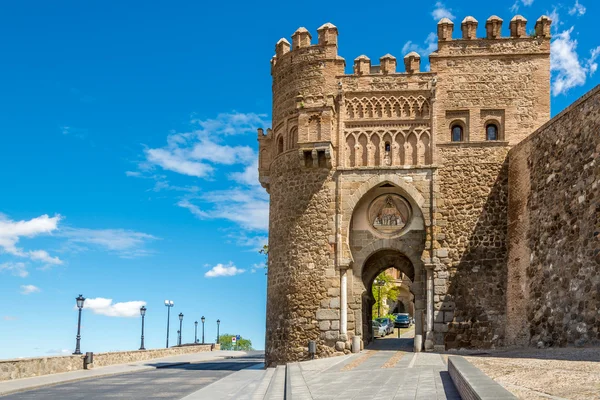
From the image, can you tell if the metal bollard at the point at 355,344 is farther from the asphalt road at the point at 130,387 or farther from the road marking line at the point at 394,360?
the asphalt road at the point at 130,387

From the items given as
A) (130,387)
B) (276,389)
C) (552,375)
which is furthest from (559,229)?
(130,387)

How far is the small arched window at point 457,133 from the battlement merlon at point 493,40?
221cm

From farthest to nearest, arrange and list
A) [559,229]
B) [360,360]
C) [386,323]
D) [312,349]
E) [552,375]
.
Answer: [386,323]
[312,349]
[360,360]
[559,229]
[552,375]

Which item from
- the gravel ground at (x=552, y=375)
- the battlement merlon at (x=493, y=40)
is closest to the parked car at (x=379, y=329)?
the battlement merlon at (x=493, y=40)

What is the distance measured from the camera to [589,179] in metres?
15.8

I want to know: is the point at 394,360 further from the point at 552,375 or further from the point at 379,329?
the point at 379,329

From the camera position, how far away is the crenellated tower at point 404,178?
2023cm

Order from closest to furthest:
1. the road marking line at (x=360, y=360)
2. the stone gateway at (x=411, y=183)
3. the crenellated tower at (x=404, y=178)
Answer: the road marking line at (x=360, y=360), the stone gateway at (x=411, y=183), the crenellated tower at (x=404, y=178)

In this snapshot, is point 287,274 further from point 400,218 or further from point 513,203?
point 513,203

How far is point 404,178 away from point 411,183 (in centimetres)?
25

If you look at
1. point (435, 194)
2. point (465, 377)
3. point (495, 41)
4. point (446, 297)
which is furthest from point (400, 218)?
point (465, 377)

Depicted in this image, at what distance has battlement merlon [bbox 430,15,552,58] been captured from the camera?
69.3ft

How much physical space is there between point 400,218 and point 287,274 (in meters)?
3.97

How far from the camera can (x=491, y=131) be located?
21156mm
